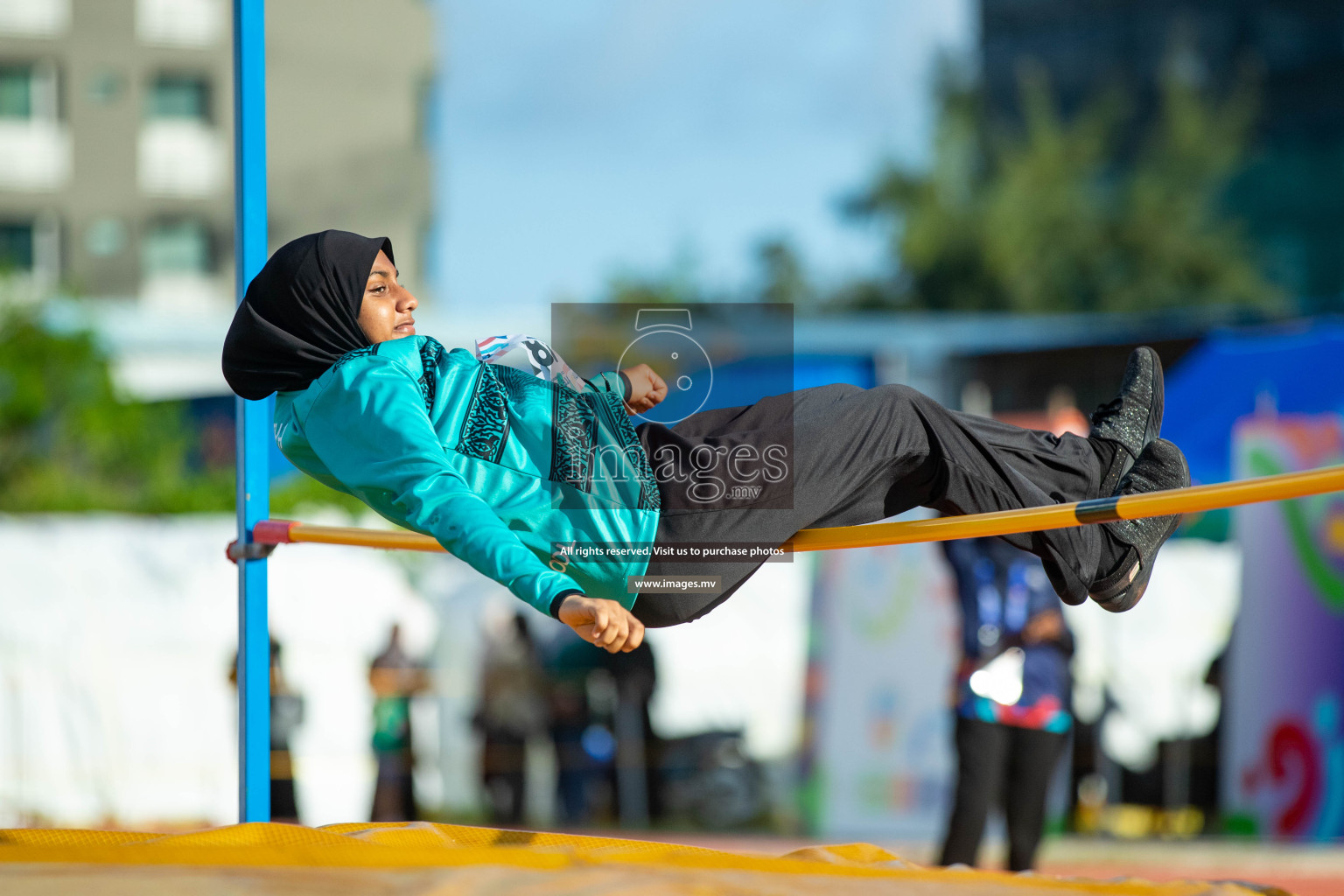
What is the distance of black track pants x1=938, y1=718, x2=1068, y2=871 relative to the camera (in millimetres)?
4523

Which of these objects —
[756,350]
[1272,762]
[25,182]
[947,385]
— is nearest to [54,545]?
[756,350]

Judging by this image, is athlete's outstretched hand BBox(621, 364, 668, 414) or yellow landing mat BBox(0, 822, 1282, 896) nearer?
yellow landing mat BBox(0, 822, 1282, 896)

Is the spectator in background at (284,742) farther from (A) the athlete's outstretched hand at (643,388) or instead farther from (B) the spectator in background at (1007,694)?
(A) the athlete's outstretched hand at (643,388)

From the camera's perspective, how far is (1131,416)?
3.15 meters

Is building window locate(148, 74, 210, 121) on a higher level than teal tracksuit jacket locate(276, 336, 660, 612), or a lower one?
higher

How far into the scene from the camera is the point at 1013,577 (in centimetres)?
484

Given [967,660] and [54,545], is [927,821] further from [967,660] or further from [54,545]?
[54,545]

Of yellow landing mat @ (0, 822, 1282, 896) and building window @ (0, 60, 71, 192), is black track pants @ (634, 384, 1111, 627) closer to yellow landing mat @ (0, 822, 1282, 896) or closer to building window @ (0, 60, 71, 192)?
yellow landing mat @ (0, 822, 1282, 896)

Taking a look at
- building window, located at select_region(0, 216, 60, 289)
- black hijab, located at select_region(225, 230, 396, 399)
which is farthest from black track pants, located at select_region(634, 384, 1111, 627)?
building window, located at select_region(0, 216, 60, 289)

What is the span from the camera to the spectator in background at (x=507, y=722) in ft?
23.6

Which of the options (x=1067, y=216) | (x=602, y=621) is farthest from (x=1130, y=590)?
(x=1067, y=216)

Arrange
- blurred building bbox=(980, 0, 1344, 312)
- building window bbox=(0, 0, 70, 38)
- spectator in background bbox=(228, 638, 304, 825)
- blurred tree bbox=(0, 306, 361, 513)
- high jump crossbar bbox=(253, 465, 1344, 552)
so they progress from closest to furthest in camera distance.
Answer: high jump crossbar bbox=(253, 465, 1344, 552), spectator in background bbox=(228, 638, 304, 825), blurred tree bbox=(0, 306, 361, 513), building window bbox=(0, 0, 70, 38), blurred building bbox=(980, 0, 1344, 312)

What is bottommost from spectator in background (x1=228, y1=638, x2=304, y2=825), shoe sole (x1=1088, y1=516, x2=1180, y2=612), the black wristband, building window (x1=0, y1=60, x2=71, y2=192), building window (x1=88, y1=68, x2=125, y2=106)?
spectator in background (x1=228, y1=638, x2=304, y2=825)

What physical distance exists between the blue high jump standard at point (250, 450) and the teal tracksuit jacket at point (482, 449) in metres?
0.71
